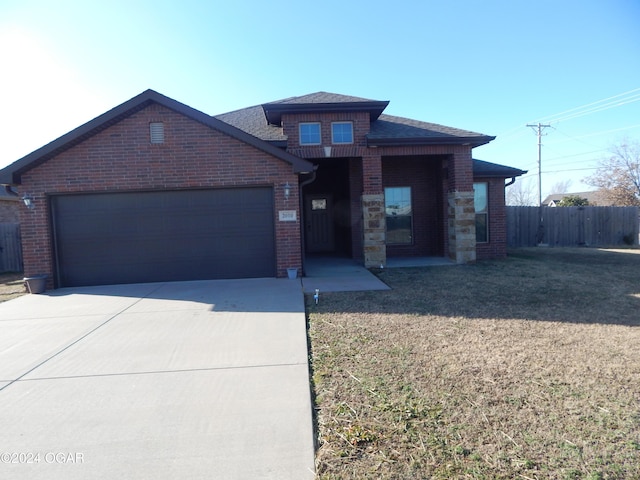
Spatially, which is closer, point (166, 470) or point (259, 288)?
point (166, 470)

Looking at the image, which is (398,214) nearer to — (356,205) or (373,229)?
(356,205)

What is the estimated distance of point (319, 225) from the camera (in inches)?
627

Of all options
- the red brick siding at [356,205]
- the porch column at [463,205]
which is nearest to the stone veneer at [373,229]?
the red brick siding at [356,205]

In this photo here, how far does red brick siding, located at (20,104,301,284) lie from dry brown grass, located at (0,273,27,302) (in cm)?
65

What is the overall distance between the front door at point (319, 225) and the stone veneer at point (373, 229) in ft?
15.3

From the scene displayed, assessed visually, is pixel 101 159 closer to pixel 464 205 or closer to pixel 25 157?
pixel 25 157

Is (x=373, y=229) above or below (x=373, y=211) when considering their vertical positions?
below

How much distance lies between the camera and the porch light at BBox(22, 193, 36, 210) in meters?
9.44

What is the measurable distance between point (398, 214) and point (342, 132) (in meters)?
3.43

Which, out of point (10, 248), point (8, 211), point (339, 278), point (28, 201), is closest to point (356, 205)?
point (339, 278)

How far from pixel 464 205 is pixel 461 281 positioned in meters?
3.29

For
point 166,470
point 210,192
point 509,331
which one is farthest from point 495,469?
point 210,192

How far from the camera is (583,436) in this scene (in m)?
2.96

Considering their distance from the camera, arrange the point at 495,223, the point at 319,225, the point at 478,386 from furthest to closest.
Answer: the point at 319,225 < the point at 495,223 < the point at 478,386
